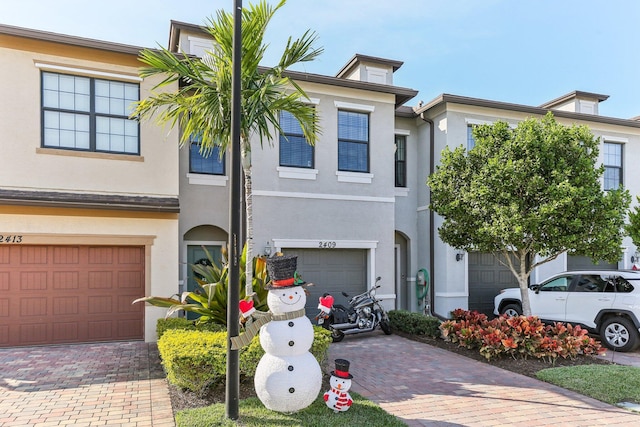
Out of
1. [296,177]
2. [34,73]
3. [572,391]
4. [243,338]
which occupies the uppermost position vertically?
[34,73]

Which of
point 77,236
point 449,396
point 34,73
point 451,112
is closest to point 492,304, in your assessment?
point 451,112

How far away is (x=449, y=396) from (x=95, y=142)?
29.3 ft

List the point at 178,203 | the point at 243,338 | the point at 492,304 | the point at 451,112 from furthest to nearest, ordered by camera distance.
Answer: the point at 492,304, the point at 451,112, the point at 178,203, the point at 243,338

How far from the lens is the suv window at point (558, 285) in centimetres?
1079

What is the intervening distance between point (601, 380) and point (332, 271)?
658cm

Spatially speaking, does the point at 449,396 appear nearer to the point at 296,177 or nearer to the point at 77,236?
the point at 296,177

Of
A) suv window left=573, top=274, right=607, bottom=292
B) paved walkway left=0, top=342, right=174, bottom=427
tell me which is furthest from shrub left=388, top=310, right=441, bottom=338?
paved walkway left=0, top=342, right=174, bottom=427

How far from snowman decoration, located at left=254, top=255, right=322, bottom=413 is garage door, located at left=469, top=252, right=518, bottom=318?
9.26m

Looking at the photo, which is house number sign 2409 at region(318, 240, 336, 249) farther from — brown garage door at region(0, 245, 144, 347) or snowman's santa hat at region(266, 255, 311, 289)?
snowman's santa hat at region(266, 255, 311, 289)

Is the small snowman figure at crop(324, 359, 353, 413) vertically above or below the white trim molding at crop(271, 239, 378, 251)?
below

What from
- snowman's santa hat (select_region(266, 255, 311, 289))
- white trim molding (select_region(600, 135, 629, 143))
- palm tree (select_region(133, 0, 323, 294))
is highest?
white trim molding (select_region(600, 135, 629, 143))

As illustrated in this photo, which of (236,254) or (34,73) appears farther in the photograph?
(34,73)

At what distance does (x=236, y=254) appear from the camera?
5090mm

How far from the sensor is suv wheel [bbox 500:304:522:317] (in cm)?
1175
